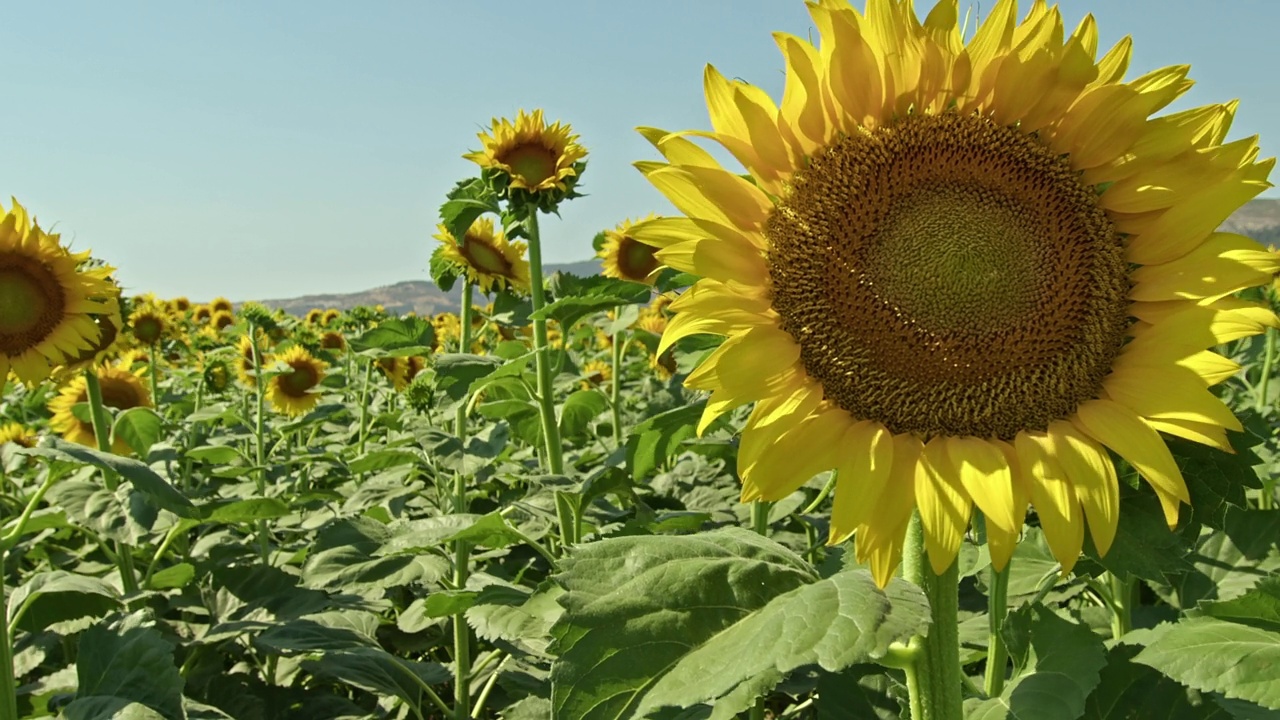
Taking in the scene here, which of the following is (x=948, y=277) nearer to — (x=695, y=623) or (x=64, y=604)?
(x=695, y=623)

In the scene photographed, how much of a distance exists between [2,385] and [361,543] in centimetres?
129

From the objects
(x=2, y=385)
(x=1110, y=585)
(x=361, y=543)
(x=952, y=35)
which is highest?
(x=952, y=35)

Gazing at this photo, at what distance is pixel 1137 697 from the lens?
1771 mm

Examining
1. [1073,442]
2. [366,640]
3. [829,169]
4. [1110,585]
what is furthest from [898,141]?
[366,640]

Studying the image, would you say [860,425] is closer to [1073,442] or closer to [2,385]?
[1073,442]

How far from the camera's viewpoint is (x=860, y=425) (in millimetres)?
1368

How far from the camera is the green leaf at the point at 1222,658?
155 centimetres

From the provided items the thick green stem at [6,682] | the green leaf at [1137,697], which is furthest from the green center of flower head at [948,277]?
the thick green stem at [6,682]

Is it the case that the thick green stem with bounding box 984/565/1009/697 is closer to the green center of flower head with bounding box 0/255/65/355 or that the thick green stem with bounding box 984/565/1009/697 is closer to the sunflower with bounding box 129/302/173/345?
the green center of flower head with bounding box 0/255/65/355

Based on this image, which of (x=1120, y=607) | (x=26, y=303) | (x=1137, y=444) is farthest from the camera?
(x=26, y=303)

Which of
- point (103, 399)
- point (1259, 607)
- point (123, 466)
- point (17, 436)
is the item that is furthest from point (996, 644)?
point (17, 436)

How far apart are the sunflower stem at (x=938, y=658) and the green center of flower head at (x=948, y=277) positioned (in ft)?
0.72

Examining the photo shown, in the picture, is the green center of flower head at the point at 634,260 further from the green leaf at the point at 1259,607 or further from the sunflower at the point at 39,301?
the green leaf at the point at 1259,607

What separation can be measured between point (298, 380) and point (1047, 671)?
6.04 metres
